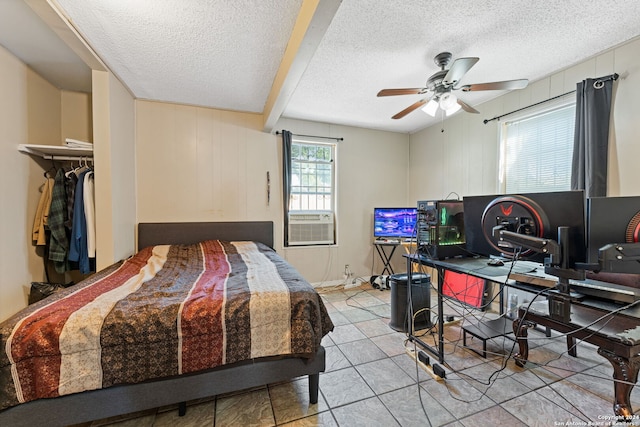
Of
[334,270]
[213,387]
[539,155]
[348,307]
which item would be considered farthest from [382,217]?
[213,387]

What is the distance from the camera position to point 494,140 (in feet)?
10.1

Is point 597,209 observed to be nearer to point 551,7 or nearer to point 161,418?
point 551,7

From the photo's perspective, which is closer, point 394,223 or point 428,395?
point 428,395

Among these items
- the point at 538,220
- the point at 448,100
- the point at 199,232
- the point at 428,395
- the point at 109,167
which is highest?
the point at 448,100

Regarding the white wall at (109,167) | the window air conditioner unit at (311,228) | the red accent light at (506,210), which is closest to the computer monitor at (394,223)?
the window air conditioner unit at (311,228)

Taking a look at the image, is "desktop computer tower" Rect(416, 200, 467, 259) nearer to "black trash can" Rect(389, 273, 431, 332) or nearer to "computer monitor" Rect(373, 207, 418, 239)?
"black trash can" Rect(389, 273, 431, 332)

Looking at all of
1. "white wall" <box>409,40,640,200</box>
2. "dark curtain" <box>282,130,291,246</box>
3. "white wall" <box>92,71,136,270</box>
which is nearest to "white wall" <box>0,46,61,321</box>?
"white wall" <box>92,71,136,270</box>

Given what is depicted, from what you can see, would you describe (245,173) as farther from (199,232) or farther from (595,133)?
(595,133)

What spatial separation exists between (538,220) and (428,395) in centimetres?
131

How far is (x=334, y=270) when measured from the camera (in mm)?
4055

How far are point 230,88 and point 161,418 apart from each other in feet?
9.74

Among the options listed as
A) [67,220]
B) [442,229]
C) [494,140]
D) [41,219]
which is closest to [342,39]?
[442,229]

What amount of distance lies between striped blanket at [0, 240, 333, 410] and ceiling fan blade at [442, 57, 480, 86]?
193cm

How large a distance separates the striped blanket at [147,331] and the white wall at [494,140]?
2797 millimetres
